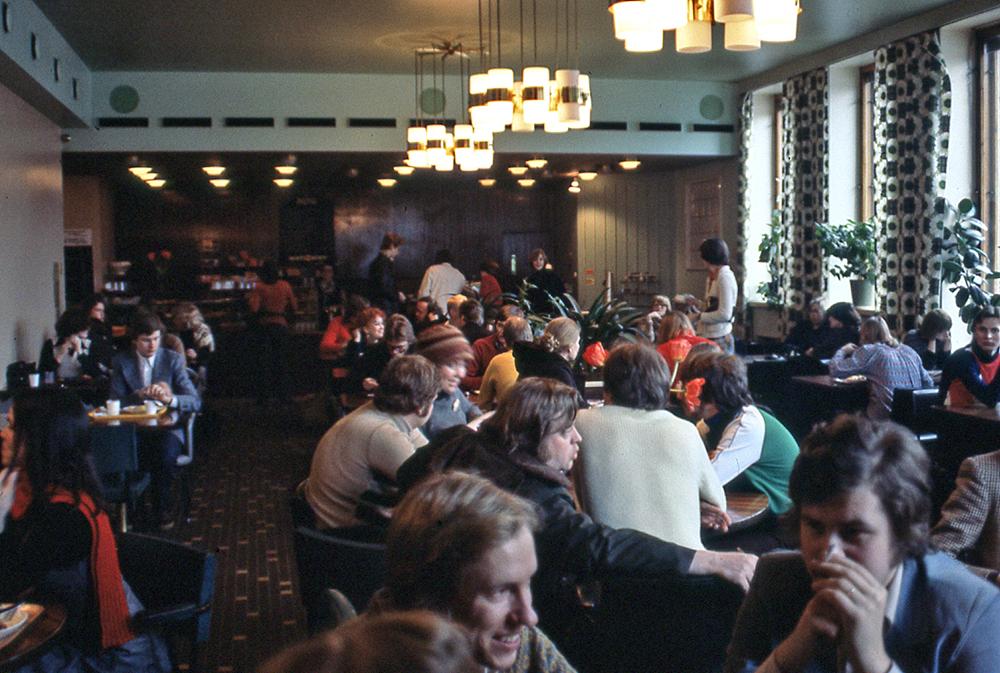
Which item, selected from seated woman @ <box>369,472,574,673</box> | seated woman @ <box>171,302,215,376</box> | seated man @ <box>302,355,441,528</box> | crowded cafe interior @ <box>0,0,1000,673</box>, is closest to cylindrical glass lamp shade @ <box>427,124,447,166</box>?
crowded cafe interior @ <box>0,0,1000,673</box>

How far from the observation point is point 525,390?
2.98 metres

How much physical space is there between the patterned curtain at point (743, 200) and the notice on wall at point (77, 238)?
10664 mm

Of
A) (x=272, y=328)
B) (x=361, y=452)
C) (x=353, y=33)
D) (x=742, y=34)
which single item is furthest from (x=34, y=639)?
(x=272, y=328)

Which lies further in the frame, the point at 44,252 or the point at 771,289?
the point at 771,289

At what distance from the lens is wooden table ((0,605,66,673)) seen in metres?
2.30

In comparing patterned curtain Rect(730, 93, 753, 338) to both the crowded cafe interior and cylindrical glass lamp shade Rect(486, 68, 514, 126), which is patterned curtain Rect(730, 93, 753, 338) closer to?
the crowded cafe interior

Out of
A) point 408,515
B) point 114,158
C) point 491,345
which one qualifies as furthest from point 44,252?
point 408,515

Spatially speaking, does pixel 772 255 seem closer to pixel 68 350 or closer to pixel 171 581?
pixel 68 350

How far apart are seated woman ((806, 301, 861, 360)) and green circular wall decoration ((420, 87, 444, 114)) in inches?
232

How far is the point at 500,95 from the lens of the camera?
6918 millimetres

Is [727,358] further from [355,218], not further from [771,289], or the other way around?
[355,218]

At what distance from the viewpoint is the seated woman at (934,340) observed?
8039 mm

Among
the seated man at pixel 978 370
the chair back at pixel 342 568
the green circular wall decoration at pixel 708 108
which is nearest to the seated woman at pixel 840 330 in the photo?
the seated man at pixel 978 370

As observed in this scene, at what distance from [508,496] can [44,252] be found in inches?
397
